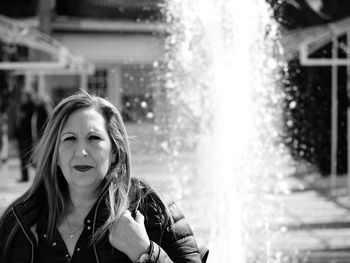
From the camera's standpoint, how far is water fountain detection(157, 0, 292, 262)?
216 inches

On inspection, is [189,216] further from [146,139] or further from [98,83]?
[98,83]

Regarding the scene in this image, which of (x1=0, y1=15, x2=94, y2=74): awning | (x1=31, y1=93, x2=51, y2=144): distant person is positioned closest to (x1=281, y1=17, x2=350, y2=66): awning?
(x1=0, y1=15, x2=94, y2=74): awning

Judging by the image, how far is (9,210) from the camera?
2104mm

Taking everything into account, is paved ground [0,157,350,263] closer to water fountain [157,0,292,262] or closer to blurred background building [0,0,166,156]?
water fountain [157,0,292,262]

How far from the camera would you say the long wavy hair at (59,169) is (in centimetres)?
204

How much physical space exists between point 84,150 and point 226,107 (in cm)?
410

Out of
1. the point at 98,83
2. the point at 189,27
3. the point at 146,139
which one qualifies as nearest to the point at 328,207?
the point at 146,139

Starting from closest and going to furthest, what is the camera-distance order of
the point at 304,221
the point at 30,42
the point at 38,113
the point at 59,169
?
the point at 59,169 < the point at 304,221 < the point at 30,42 < the point at 38,113

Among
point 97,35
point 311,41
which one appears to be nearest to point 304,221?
point 311,41

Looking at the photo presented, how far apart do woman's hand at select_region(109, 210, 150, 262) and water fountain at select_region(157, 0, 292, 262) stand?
320cm

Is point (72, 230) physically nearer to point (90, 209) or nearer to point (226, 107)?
point (90, 209)

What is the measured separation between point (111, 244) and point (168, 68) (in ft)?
15.8

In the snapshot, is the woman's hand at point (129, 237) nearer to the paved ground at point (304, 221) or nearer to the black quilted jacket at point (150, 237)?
the black quilted jacket at point (150, 237)

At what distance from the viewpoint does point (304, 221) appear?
23.3ft
